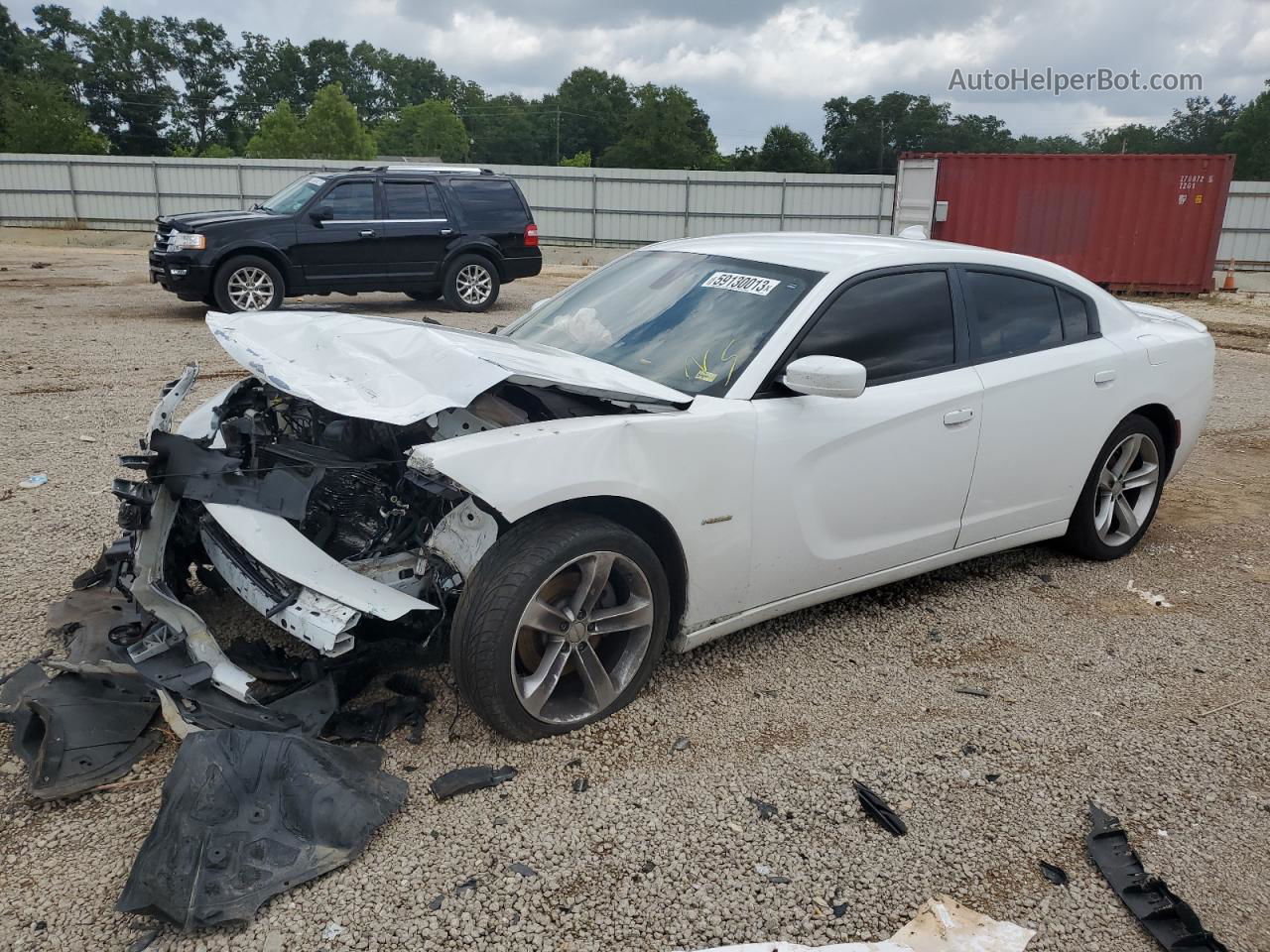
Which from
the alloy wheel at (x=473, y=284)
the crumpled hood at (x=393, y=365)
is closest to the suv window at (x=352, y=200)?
the alloy wheel at (x=473, y=284)

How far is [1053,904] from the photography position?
2.54m

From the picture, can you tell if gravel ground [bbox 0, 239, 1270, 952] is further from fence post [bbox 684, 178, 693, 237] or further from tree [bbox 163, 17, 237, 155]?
tree [bbox 163, 17, 237, 155]

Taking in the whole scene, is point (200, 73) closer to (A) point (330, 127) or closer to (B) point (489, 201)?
(A) point (330, 127)

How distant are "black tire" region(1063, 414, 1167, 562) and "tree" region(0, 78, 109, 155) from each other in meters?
52.6

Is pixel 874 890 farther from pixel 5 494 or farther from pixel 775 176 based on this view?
pixel 775 176

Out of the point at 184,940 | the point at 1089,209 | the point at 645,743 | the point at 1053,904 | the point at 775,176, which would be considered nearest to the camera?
the point at 184,940

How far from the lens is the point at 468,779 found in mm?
2922

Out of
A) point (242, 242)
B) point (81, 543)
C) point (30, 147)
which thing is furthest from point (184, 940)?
point (30, 147)

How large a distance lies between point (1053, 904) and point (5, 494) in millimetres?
5553

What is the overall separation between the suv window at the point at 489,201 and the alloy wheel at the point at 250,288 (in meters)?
2.88

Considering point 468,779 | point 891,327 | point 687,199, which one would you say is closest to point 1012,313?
point 891,327

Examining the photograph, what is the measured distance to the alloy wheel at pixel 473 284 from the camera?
1352 cm

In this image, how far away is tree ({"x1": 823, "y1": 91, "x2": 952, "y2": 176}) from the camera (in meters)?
79.1

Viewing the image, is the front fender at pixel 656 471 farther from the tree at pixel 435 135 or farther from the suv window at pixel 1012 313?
the tree at pixel 435 135
